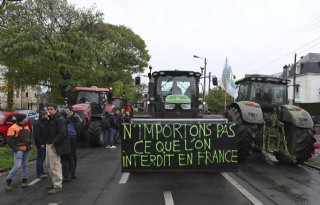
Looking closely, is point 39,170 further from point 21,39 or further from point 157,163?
point 21,39

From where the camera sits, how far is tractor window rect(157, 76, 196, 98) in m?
13.7

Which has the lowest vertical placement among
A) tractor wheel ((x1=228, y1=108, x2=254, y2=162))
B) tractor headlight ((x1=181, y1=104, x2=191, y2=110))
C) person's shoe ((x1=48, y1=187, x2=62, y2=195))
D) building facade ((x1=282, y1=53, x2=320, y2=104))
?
person's shoe ((x1=48, y1=187, x2=62, y2=195))

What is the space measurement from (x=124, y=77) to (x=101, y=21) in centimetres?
1662

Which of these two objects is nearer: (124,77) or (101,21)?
(101,21)

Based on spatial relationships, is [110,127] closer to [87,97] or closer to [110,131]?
[110,131]

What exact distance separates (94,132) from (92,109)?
2238 millimetres

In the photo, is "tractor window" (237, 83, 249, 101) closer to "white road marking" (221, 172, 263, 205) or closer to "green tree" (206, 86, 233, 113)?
"white road marking" (221, 172, 263, 205)

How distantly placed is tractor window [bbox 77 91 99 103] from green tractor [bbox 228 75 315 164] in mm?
8700

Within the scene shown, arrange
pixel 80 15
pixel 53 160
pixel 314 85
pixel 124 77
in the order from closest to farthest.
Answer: pixel 53 160 → pixel 80 15 → pixel 124 77 → pixel 314 85

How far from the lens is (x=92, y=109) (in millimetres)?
20297

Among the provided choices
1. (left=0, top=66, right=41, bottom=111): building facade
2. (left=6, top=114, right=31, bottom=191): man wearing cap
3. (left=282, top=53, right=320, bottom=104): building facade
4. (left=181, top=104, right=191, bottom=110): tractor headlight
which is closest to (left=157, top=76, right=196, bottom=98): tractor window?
(left=181, top=104, right=191, bottom=110): tractor headlight

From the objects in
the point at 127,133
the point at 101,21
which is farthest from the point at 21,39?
the point at 127,133

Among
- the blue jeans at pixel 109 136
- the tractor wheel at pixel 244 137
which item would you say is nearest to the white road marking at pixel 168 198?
the tractor wheel at pixel 244 137

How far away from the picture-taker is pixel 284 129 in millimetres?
13172
